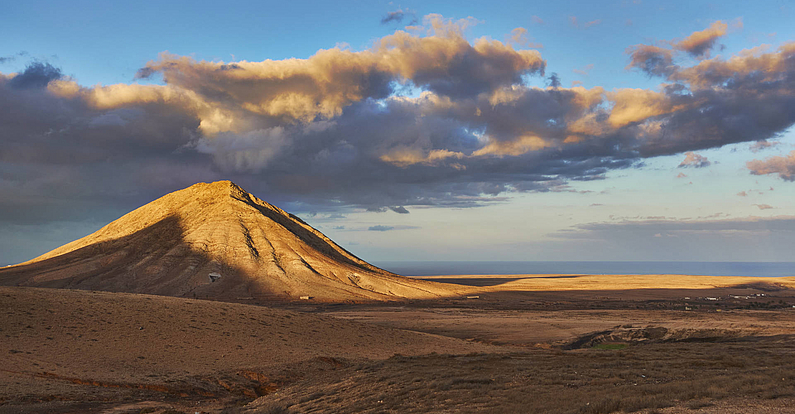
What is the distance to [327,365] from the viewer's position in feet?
95.7

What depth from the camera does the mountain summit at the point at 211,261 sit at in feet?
286

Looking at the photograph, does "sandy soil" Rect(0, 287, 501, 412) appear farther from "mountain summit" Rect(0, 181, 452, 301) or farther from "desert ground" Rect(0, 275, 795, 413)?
"mountain summit" Rect(0, 181, 452, 301)

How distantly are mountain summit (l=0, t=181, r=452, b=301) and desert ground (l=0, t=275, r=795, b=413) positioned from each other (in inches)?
1920

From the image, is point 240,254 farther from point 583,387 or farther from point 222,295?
point 583,387

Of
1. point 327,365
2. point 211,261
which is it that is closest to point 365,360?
point 327,365

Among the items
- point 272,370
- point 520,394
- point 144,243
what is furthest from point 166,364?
point 144,243

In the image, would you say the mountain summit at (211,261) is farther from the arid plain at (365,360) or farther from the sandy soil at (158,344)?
the sandy soil at (158,344)

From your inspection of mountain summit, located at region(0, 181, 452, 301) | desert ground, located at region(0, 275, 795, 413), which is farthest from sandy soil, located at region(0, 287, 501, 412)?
mountain summit, located at region(0, 181, 452, 301)

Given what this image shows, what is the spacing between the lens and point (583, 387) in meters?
17.8

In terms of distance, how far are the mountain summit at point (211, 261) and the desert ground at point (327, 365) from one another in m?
48.8

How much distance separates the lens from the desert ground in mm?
16406

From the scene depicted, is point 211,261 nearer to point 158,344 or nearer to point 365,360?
point 158,344

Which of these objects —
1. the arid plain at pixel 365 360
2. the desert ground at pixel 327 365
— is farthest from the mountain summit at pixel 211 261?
the desert ground at pixel 327 365

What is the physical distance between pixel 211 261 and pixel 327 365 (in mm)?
75935
